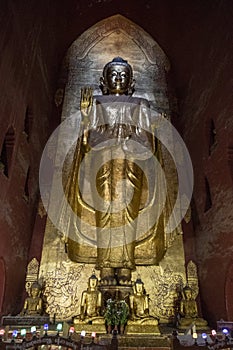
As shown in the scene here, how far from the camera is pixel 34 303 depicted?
16.1 feet

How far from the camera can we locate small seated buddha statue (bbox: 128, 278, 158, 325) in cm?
446

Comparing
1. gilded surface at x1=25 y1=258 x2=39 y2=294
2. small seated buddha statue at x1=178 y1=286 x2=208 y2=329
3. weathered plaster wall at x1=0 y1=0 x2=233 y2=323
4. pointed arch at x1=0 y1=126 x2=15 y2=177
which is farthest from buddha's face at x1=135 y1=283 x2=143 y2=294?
pointed arch at x1=0 y1=126 x2=15 y2=177

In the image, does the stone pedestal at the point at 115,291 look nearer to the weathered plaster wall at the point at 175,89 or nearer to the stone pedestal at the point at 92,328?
the stone pedestal at the point at 92,328

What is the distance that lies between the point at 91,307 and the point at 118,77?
150 inches

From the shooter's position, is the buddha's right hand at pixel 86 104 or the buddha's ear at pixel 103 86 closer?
the buddha's right hand at pixel 86 104

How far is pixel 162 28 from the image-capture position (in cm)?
785

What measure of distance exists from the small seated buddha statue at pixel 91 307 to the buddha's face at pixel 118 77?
11.0ft

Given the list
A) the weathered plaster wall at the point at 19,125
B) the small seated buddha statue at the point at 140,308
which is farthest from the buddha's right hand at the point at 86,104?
the small seated buddha statue at the point at 140,308

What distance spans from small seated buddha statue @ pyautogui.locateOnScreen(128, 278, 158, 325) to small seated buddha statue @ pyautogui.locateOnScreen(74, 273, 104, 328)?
1.27 feet

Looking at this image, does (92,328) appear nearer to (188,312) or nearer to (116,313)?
(116,313)

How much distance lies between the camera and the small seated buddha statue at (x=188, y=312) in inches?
187

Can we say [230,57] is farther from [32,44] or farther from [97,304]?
[97,304]

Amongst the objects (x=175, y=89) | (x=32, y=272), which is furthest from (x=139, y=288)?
(x=175, y=89)

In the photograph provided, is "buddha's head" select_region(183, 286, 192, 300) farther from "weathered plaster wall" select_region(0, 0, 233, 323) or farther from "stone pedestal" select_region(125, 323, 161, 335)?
"stone pedestal" select_region(125, 323, 161, 335)
